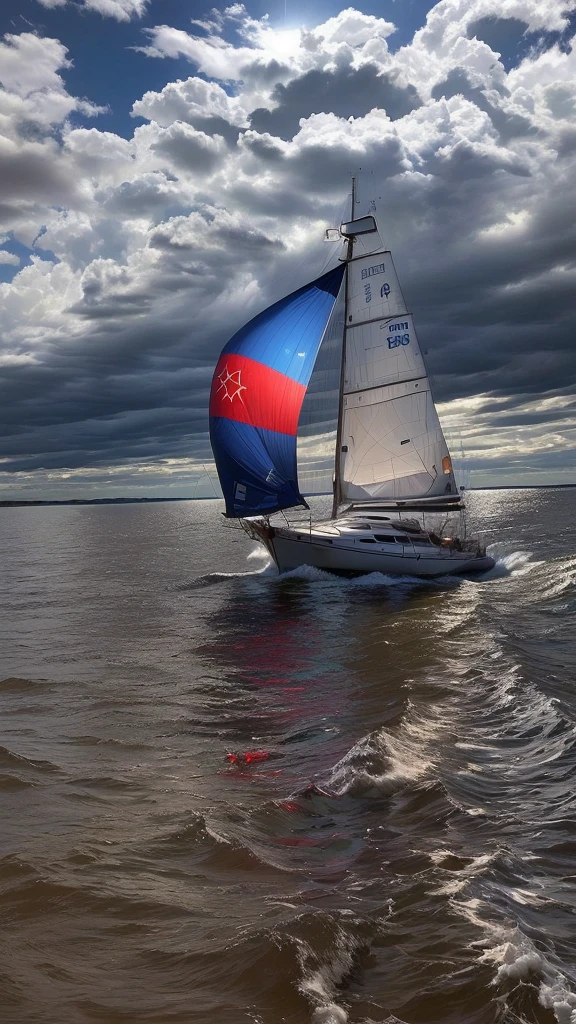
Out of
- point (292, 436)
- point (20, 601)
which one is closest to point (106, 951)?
point (292, 436)

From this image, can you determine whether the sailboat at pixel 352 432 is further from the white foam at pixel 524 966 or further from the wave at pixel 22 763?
the white foam at pixel 524 966

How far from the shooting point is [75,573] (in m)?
43.0

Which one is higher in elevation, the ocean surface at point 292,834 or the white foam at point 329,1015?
the white foam at point 329,1015

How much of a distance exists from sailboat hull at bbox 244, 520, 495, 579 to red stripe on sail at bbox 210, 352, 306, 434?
4277mm

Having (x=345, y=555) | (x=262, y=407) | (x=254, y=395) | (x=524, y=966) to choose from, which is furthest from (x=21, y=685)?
(x=254, y=395)

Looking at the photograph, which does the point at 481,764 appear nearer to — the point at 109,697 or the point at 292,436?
the point at 109,697

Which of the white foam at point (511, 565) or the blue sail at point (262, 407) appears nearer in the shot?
the blue sail at point (262, 407)

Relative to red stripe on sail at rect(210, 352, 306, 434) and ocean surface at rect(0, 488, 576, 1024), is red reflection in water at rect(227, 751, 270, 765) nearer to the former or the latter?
ocean surface at rect(0, 488, 576, 1024)

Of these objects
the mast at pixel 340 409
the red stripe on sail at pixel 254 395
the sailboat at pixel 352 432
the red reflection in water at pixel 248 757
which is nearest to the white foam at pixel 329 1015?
the red reflection in water at pixel 248 757

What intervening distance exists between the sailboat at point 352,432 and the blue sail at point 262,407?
0.04 meters

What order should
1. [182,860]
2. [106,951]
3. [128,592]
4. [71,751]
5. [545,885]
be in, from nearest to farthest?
[106,951], [545,885], [182,860], [71,751], [128,592]

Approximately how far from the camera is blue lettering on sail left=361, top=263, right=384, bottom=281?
33031mm

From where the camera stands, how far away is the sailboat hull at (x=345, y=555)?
28.5 m

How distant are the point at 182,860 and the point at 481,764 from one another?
4353 millimetres
